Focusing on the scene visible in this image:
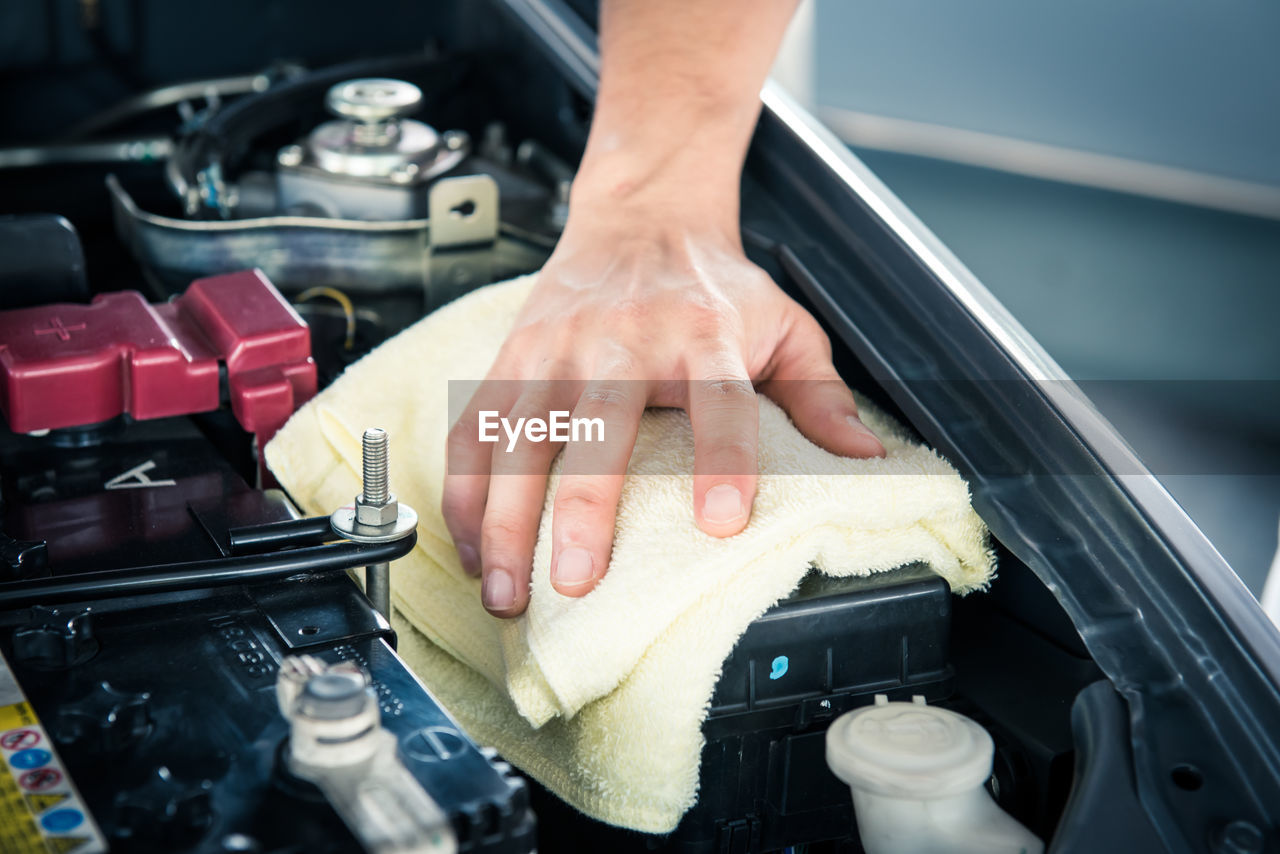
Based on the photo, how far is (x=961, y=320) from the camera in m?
0.79

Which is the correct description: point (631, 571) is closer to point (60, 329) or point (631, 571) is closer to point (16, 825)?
point (16, 825)

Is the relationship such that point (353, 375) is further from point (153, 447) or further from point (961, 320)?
point (961, 320)

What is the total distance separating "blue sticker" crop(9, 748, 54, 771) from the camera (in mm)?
498

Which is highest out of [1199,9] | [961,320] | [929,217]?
[961,320]

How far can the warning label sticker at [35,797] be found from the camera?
0.46 m

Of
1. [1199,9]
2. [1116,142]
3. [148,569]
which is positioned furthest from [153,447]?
[1199,9]

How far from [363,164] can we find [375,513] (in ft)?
1.81

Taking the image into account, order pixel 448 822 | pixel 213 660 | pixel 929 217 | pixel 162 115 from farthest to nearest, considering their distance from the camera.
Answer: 1. pixel 929 217
2. pixel 162 115
3. pixel 213 660
4. pixel 448 822

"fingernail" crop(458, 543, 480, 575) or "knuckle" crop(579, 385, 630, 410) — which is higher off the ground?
"knuckle" crop(579, 385, 630, 410)

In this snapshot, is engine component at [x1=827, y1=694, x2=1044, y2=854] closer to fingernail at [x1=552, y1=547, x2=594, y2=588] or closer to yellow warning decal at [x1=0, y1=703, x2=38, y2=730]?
fingernail at [x1=552, y1=547, x2=594, y2=588]

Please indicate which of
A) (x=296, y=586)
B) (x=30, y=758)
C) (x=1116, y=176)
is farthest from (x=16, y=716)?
(x=1116, y=176)

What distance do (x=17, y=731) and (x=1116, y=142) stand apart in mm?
3709

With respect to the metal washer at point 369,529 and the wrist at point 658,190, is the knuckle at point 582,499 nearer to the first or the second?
the metal washer at point 369,529

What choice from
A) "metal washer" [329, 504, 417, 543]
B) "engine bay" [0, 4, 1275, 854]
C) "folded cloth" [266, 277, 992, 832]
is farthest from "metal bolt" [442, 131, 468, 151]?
"metal washer" [329, 504, 417, 543]
